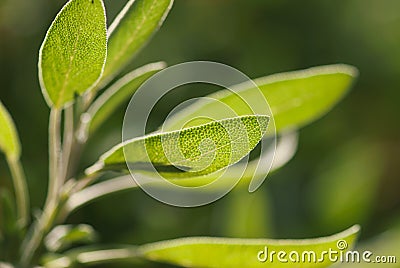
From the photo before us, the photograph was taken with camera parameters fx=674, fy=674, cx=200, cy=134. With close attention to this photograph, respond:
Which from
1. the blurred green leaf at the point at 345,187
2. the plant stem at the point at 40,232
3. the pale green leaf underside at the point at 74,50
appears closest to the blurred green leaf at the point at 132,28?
the pale green leaf underside at the point at 74,50

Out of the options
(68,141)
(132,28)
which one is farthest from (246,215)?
(132,28)

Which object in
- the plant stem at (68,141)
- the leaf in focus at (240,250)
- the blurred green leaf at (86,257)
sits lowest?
the leaf in focus at (240,250)

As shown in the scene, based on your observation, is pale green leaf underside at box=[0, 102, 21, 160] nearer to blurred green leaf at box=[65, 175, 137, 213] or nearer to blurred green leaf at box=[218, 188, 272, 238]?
blurred green leaf at box=[65, 175, 137, 213]

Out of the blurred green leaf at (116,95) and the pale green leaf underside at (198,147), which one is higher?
the blurred green leaf at (116,95)

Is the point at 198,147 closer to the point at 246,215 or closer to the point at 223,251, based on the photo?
the point at 223,251

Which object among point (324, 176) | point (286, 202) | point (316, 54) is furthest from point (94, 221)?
point (316, 54)

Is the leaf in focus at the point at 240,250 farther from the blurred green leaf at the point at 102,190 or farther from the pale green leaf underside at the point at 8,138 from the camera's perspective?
the pale green leaf underside at the point at 8,138

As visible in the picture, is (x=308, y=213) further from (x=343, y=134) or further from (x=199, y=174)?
(x=199, y=174)
